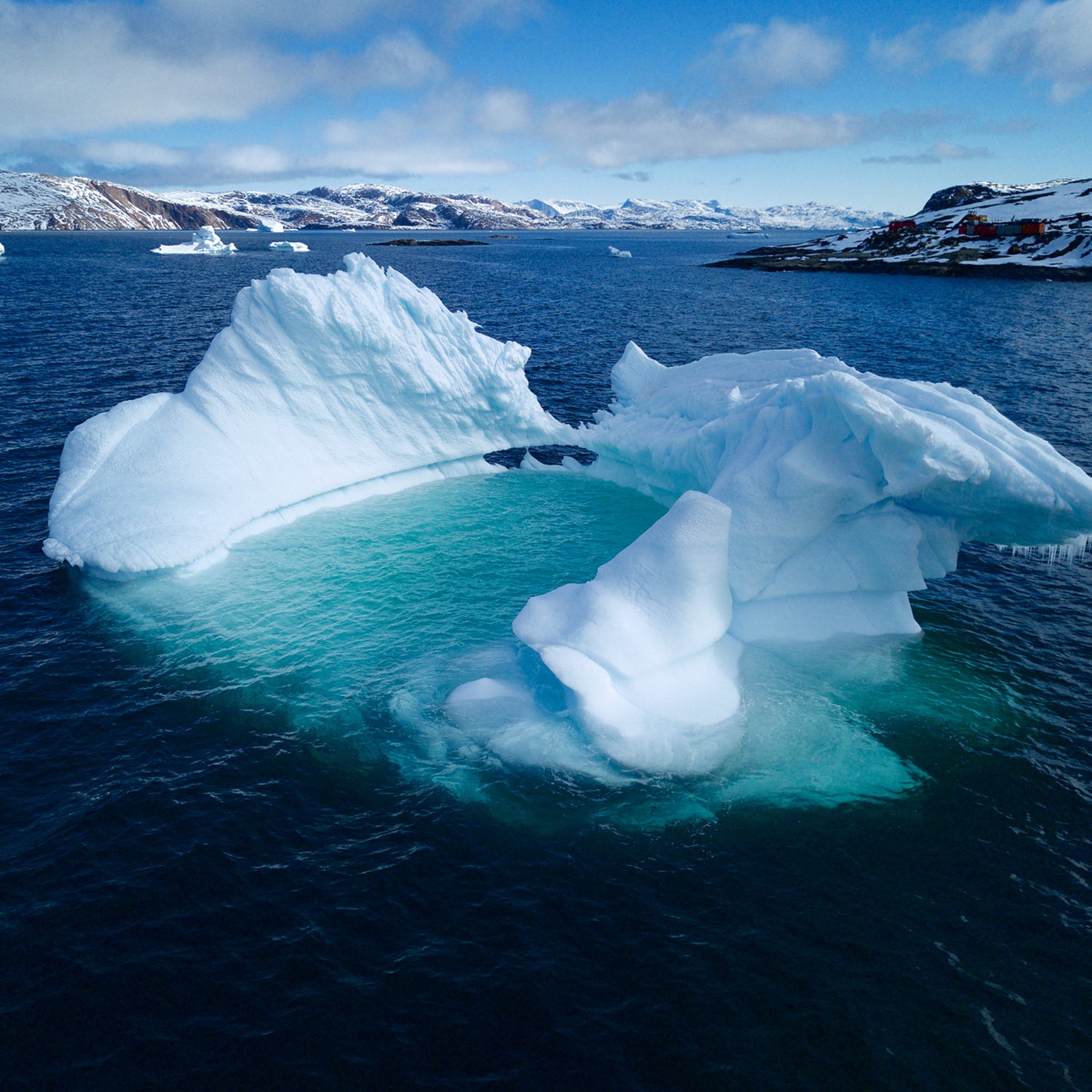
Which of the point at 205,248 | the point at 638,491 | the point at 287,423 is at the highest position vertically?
the point at 205,248

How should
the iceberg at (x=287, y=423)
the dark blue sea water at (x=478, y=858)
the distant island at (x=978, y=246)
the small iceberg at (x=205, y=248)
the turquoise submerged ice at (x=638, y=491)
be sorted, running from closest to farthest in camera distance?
the dark blue sea water at (x=478, y=858)
the turquoise submerged ice at (x=638, y=491)
the iceberg at (x=287, y=423)
the distant island at (x=978, y=246)
the small iceberg at (x=205, y=248)

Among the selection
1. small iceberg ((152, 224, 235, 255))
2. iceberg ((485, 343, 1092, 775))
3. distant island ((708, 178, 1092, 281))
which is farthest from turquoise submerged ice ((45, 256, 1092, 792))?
small iceberg ((152, 224, 235, 255))

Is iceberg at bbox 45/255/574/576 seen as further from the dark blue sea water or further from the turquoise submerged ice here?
the dark blue sea water

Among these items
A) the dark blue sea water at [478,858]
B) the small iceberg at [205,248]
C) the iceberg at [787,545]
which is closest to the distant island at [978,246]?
the small iceberg at [205,248]

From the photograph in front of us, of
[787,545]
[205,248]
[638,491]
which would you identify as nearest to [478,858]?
[787,545]

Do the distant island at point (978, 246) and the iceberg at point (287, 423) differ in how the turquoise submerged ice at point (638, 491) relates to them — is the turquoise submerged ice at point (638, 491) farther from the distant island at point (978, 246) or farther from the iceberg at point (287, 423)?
the distant island at point (978, 246)

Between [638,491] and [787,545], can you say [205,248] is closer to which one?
[638,491]
